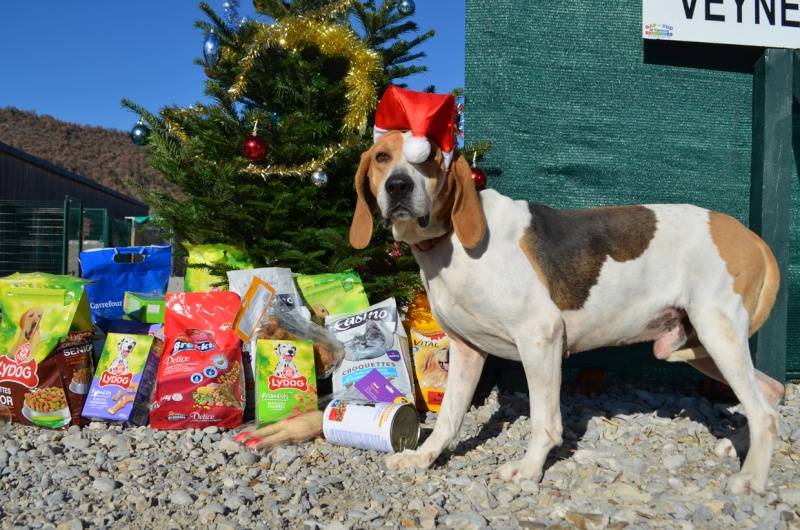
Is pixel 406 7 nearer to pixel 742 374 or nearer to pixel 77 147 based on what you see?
pixel 742 374

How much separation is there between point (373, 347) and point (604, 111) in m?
2.29

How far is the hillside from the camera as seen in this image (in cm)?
4397

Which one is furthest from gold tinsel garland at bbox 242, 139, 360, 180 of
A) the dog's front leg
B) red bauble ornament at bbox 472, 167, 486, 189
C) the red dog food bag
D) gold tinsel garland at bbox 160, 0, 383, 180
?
the dog's front leg

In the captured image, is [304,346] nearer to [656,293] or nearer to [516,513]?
[516,513]

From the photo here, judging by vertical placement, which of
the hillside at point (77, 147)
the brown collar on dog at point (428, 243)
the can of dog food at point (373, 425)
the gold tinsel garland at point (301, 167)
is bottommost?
the can of dog food at point (373, 425)

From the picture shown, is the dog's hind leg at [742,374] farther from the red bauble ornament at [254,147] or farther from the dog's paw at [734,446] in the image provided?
the red bauble ornament at [254,147]

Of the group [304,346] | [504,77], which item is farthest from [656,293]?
[504,77]

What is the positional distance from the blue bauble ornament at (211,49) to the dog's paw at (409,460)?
9.83 feet

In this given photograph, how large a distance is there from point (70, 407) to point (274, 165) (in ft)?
5.96

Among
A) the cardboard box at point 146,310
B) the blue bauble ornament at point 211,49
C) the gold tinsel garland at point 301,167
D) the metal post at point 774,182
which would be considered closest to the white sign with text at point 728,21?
the metal post at point 774,182

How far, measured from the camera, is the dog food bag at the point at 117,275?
16.0 ft

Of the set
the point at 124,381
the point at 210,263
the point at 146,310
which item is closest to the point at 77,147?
the point at 146,310

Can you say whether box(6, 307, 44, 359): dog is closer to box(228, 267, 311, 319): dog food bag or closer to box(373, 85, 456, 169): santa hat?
box(228, 267, 311, 319): dog food bag

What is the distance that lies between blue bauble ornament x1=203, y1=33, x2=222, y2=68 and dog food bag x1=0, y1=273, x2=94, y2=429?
1786 millimetres
